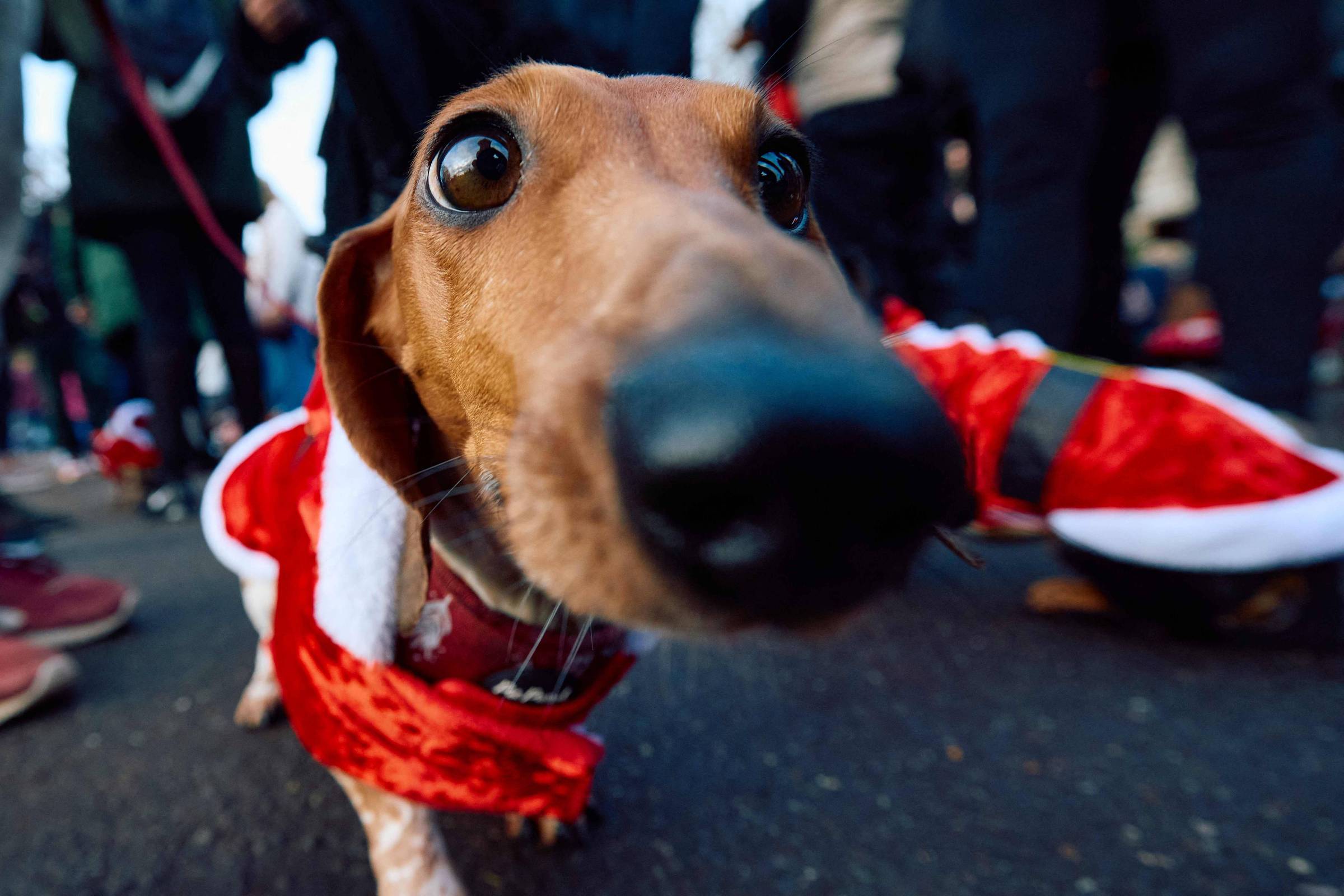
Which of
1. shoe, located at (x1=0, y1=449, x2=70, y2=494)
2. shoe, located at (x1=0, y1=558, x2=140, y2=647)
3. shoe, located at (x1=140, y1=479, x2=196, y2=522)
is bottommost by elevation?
shoe, located at (x1=0, y1=449, x2=70, y2=494)

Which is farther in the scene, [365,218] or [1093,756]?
[365,218]

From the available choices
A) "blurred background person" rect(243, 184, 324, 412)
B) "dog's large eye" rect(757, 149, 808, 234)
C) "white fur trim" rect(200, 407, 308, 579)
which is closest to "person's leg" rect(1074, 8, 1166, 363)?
"dog's large eye" rect(757, 149, 808, 234)

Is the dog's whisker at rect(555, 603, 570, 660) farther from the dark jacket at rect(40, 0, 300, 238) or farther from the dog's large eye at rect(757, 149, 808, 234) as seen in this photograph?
the dark jacket at rect(40, 0, 300, 238)

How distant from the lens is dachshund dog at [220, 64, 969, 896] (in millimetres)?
416

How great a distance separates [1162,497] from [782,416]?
187cm

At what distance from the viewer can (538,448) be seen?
1.72 feet

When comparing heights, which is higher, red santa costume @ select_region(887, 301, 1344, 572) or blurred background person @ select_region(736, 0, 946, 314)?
blurred background person @ select_region(736, 0, 946, 314)

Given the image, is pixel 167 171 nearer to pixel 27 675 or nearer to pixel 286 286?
pixel 286 286

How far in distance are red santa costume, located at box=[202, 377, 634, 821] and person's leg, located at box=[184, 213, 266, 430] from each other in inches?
109

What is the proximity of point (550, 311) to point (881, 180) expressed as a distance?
117 inches

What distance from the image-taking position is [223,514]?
1.68m

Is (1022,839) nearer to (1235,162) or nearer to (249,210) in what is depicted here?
(1235,162)

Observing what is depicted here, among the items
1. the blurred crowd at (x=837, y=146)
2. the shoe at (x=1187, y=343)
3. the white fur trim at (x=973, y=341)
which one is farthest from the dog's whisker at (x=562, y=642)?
the shoe at (x=1187, y=343)

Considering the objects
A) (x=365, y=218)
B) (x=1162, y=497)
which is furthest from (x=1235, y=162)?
(x=365, y=218)
